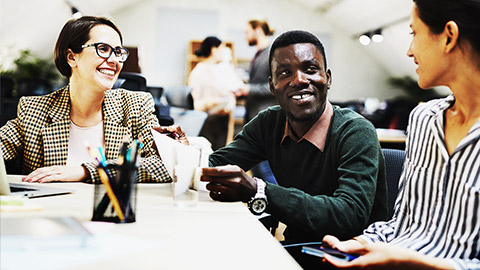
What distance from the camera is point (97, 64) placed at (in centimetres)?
207

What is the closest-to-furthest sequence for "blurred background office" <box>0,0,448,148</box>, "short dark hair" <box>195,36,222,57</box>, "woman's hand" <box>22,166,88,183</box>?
1. "woman's hand" <box>22,166,88,183</box>
2. "short dark hair" <box>195,36,222,57</box>
3. "blurred background office" <box>0,0,448,148</box>

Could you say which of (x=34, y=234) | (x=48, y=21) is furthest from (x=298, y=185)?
(x=48, y=21)

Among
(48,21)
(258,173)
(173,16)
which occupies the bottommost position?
(258,173)

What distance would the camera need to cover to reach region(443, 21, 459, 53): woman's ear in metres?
1.15

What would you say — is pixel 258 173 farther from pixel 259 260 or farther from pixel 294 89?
pixel 259 260

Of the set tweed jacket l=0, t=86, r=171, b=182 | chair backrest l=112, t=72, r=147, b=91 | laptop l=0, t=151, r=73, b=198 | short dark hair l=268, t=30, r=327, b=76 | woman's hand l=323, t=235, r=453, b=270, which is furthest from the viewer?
chair backrest l=112, t=72, r=147, b=91

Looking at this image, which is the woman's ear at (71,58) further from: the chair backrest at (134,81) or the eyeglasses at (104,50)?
the chair backrest at (134,81)

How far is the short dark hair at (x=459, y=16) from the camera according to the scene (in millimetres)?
1124

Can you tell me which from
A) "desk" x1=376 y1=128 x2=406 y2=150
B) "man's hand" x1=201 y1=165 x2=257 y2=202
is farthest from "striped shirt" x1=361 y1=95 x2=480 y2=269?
"desk" x1=376 y1=128 x2=406 y2=150

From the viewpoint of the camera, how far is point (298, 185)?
5.77ft

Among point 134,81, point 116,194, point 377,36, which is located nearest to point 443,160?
point 116,194

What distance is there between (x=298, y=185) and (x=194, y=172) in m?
0.53

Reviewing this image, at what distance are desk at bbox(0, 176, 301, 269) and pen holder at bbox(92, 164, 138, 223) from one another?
0.09ft

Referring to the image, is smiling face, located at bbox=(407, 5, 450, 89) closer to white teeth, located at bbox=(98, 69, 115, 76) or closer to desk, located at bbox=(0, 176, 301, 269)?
desk, located at bbox=(0, 176, 301, 269)
